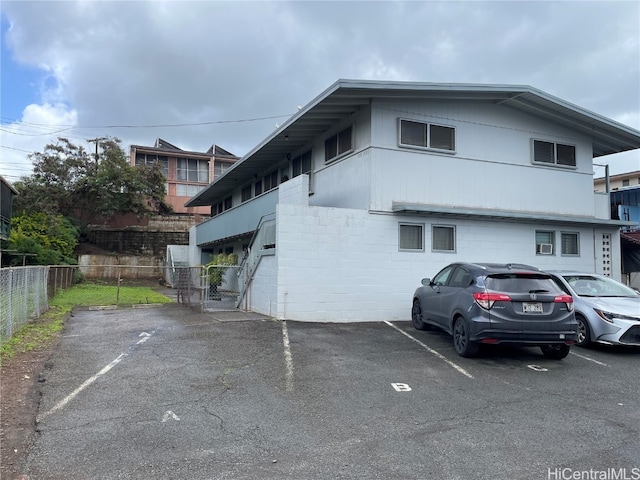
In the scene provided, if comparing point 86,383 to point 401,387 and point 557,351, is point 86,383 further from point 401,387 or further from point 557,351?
point 557,351

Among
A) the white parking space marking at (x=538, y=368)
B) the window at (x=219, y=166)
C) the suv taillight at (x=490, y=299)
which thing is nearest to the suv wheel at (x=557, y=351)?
the white parking space marking at (x=538, y=368)

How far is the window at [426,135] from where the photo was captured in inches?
506

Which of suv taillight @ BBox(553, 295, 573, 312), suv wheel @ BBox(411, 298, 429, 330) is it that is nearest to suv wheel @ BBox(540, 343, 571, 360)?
suv taillight @ BBox(553, 295, 573, 312)

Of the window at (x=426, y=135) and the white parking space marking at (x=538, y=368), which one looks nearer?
the white parking space marking at (x=538, y=368)

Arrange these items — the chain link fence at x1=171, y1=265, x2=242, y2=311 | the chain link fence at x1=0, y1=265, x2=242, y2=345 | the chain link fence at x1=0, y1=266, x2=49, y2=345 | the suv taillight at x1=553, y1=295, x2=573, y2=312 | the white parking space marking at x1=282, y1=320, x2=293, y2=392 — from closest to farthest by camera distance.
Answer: the white parking space marking at x1=282, y1=320, x2=293, y2=392 → the suv taillight at x1=553, y1=295, x2=573, y2=312 → the chain link fence at x1=0, y1=266, x2=49, y2=345 → the chain link fence at x1=0, y1=265, x2=242, y2=345 → the chain link fence at x1=171, y1=265, x2=242, y2=311

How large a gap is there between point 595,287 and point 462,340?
13.2 ft

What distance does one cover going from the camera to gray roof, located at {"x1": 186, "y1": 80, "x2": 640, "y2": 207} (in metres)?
11.9

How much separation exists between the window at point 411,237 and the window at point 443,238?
0.36 m

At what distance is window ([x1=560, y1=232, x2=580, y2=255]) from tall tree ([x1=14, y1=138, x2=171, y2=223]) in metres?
26.6

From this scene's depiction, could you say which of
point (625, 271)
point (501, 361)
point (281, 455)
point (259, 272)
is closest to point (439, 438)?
point (281, 455)

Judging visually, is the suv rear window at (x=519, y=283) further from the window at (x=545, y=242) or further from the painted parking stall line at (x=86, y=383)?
the window at (x=545, y=242)

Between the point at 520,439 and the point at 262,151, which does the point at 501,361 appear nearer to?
the point at 520,439

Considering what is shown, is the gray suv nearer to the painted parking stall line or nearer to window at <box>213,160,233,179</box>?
the painted parking stall line

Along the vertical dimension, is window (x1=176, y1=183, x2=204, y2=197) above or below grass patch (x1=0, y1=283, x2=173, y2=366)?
above
